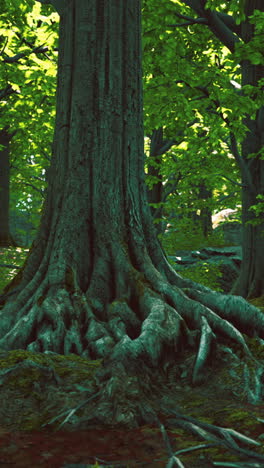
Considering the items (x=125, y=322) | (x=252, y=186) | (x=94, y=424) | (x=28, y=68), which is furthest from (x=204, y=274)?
(x=94, y=424)

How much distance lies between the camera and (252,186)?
11133mm

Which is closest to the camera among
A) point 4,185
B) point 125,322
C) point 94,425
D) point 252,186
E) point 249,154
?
point 94,425

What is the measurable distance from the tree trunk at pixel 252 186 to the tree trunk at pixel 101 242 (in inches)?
242

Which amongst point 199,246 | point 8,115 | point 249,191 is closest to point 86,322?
point 249,191

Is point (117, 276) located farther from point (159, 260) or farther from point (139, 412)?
point (139, 412)

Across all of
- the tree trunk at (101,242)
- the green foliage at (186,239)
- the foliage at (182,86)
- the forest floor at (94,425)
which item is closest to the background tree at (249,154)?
the foliage at (182,86)

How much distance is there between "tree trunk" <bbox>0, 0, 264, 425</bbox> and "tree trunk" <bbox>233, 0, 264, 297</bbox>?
6138mm

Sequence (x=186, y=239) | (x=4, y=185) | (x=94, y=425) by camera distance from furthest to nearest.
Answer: (x=4, y=185), (x=186, y=239), (x=94, y=425)

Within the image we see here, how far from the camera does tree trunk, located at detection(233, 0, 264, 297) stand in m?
11.0

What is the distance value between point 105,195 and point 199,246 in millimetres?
16686

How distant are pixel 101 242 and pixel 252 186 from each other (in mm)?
7335

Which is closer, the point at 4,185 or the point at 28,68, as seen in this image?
the point at 28,68

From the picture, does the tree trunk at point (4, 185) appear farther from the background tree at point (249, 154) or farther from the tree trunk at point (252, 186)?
the tree trunk at point (252, 186)

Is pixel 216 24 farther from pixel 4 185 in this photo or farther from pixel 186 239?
pixel 4 185
